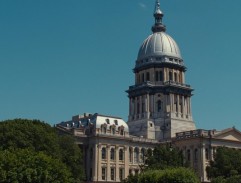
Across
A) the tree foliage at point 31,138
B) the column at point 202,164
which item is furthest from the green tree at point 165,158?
the column at point 202,164

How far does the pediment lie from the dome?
34851 mm

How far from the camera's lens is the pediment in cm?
13962

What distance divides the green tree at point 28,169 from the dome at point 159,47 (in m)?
89.7

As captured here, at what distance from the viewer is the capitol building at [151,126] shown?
437 feet

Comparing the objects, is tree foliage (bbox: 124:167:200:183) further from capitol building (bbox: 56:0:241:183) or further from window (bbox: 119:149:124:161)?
window (bbox: 119:149:124:161)

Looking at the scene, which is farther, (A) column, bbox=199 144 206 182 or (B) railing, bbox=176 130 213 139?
(B) railing, bbox=176 130 213 139

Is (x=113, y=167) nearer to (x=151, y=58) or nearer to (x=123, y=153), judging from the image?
(x=123, y=153)

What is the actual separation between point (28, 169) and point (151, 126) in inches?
3254

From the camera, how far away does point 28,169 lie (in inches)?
2950

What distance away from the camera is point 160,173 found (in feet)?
283

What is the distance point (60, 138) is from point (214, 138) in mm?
47413

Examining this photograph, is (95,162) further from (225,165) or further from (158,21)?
(158,21)

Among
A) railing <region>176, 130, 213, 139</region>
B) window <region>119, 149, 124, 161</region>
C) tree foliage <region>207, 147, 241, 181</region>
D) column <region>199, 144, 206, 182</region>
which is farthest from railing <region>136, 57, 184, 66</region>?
tree foliage <region>207, 147, 241, 181</region>

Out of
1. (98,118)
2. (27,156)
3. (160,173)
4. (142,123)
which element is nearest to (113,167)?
(98,118)
